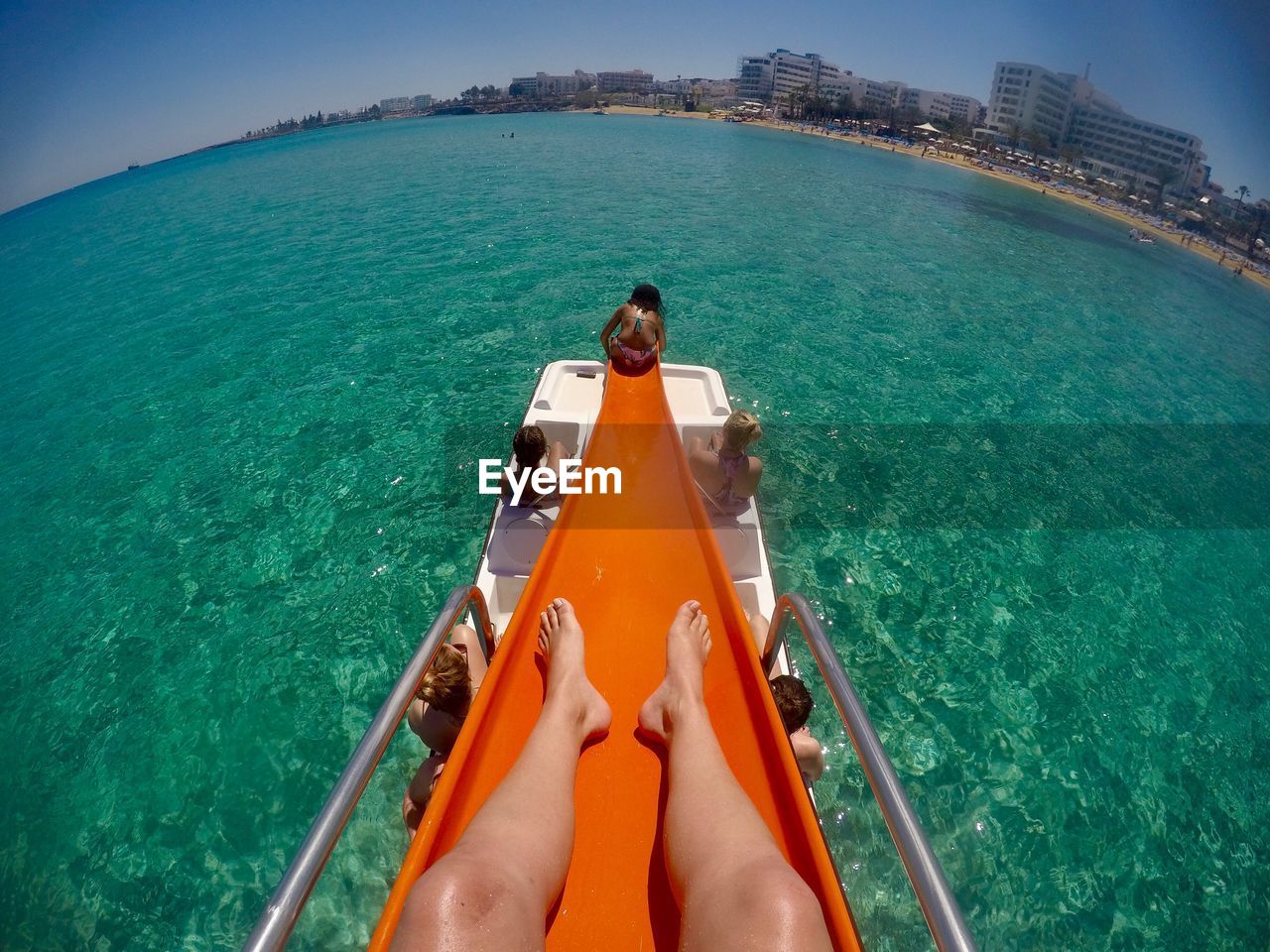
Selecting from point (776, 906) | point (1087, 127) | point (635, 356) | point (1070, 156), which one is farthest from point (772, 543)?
point (1087, 127)

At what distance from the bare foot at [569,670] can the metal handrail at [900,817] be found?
3.51ft

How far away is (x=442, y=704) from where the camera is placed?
9.00ft

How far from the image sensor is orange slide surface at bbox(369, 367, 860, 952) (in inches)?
71.7

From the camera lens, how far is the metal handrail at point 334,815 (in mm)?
1301

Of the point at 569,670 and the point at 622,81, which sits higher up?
the point at 622,81

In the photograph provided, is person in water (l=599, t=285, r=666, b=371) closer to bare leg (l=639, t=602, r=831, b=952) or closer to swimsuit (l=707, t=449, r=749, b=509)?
swimsuit (l=707, t=449, r=749, b=509)

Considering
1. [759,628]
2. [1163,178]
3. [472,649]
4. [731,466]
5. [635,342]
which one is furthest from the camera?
[1163,178]

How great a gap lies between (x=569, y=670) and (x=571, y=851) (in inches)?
30.1

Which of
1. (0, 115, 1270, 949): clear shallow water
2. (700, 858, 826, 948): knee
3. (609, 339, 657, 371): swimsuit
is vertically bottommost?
(0, 115, 1270, 949): clear shallow water

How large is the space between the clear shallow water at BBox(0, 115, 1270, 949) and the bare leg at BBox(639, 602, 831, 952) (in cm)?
218

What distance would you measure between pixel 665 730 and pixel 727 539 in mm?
2119

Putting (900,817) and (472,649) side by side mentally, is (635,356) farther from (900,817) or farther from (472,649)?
(900,817)

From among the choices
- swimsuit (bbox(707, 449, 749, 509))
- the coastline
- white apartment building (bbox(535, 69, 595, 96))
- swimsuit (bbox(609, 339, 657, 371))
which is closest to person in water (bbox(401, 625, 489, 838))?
swimsuit (bbox(707, 449, 749, 509))

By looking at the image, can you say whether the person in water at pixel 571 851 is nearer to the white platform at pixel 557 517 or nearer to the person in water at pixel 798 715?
the person in water at pixel 798 715
